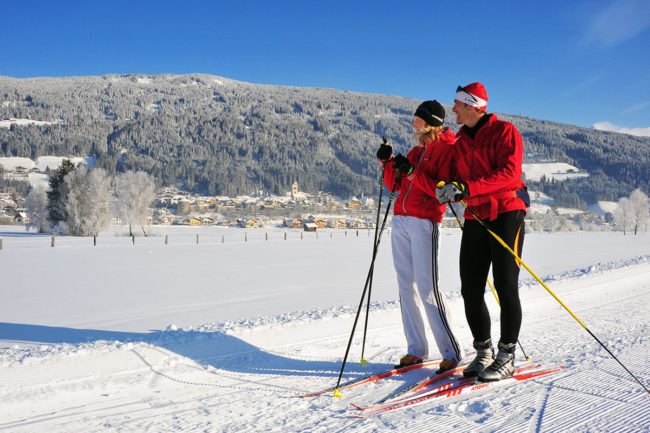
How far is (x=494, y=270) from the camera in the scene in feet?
9.69

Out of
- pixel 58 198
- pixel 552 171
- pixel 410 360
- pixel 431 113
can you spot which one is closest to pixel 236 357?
pixel 410 360

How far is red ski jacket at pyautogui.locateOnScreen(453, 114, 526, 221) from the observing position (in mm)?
2816

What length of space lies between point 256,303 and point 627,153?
697 ft

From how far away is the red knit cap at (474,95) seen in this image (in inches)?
120

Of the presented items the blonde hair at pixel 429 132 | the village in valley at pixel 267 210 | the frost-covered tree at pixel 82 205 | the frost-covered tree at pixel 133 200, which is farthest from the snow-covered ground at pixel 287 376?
the village in valley at pixel 267 210

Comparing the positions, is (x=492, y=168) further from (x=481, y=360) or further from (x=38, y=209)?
(x=38, y=209)

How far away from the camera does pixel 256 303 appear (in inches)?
354

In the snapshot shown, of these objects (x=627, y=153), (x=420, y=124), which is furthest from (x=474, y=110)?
(x=627, y=153)

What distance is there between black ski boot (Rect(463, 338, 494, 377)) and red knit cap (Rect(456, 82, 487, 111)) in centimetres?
151

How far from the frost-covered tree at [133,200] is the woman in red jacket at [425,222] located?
55.3m

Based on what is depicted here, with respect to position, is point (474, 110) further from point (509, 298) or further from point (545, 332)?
point (545, 332)

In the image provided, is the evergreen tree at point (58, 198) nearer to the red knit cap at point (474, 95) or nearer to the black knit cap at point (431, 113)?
the black knit cap at point (431, 113)

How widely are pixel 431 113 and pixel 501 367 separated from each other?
1693 mm

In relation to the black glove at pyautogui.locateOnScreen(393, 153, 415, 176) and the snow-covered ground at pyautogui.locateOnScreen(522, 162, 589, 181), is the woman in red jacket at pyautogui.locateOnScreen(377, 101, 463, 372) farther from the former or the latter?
the snow-covered ground at pyautogui.locateOnScreen(522, 162, 589, 181)
